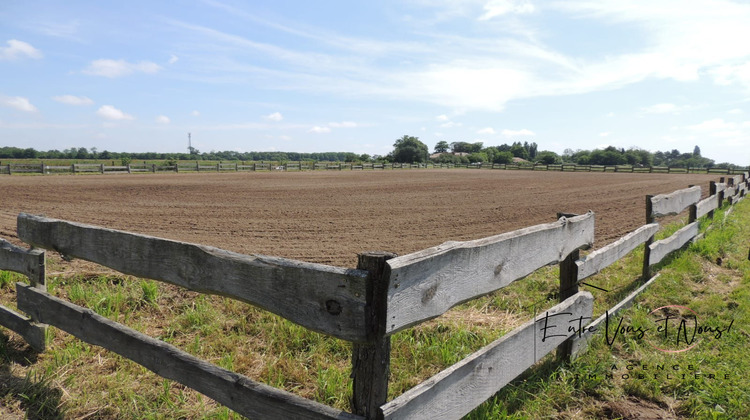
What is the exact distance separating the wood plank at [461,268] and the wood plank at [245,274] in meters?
Result: 0.17

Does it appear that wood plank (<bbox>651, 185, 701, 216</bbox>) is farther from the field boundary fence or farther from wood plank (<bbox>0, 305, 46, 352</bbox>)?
the field boundary fence

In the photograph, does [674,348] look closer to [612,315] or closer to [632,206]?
[612,315]

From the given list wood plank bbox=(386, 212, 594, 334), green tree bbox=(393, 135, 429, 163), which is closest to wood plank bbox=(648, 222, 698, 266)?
wood plank bbox=(386, 212, 594, 334)

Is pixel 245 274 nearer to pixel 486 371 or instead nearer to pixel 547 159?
pixel 486 371

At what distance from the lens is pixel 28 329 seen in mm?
3928

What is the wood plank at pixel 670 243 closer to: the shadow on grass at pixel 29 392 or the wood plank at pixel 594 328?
the wood plank at pixel 594 328

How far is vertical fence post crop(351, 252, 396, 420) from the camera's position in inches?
71.6

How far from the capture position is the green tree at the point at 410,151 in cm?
11475

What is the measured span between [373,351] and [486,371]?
3.23 ft

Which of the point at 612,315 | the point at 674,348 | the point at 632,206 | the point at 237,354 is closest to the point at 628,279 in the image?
the point at 612,315

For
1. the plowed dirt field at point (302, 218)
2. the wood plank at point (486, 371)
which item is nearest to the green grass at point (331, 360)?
the wood plank at point (486, 371)

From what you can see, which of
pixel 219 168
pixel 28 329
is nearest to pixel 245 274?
pixel 28 329

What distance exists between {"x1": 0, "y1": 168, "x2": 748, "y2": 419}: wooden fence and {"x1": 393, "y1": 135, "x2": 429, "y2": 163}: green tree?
10867cm

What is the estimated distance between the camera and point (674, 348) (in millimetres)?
4008
